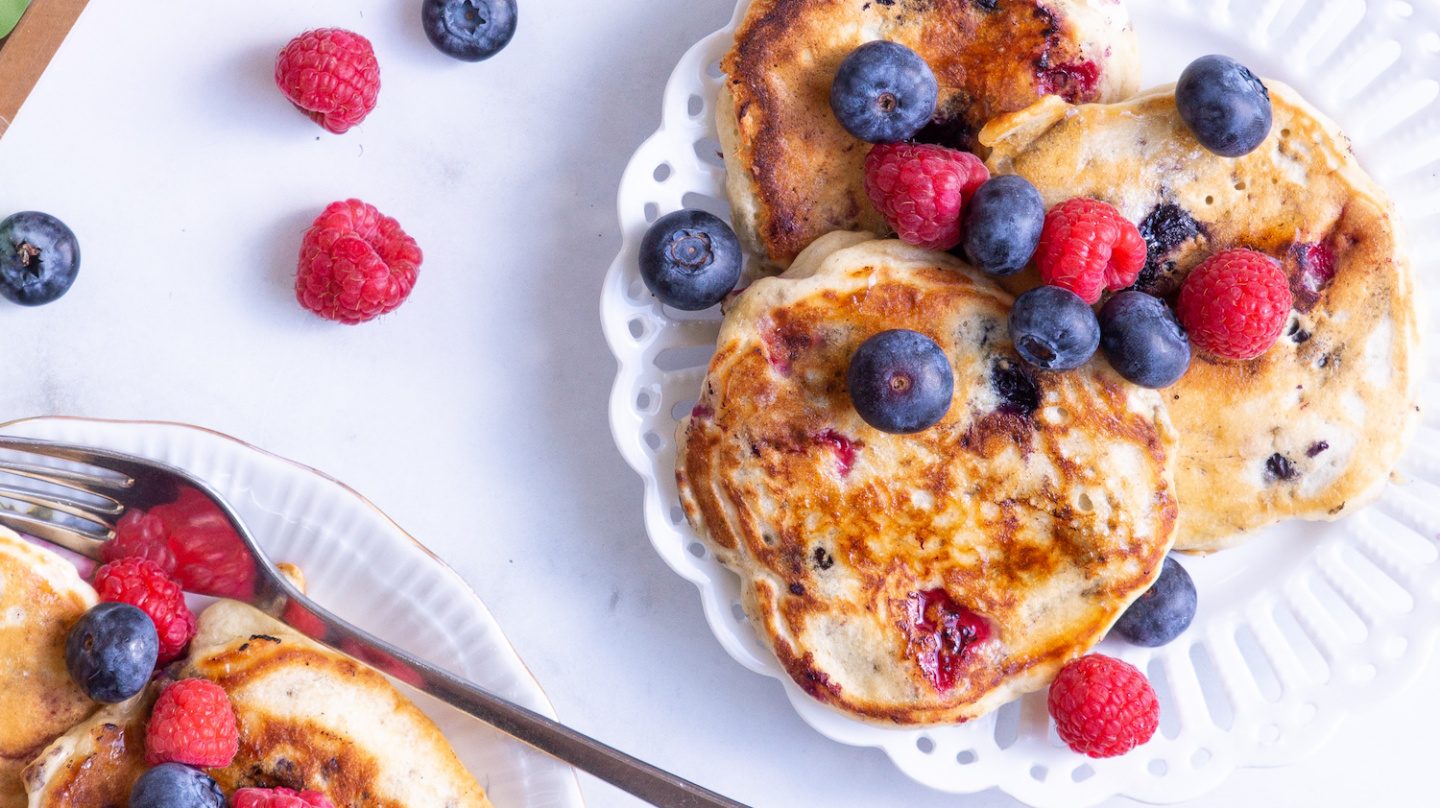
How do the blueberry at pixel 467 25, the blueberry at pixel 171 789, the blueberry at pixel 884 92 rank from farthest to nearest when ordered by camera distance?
the blueberry at pixel 467 25 → the blueberry at pixel 884 92 → the blueberry at pixel 171 789

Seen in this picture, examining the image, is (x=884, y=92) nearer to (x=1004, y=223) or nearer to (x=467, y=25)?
(x=1004, y=223)

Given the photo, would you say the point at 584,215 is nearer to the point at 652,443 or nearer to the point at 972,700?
the point at 652,443

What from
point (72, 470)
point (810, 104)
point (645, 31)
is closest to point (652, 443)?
point (810, 104)

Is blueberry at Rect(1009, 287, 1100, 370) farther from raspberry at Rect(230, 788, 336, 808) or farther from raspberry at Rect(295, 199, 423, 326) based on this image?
raspberry at Rect(230, 788, 336, 808)

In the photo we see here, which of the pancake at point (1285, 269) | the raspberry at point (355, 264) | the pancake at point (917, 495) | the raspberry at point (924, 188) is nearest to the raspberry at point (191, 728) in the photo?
the raspberry at point (355, 264)

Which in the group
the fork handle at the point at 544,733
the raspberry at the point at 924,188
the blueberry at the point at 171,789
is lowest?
the blueberry at the point at 171,789

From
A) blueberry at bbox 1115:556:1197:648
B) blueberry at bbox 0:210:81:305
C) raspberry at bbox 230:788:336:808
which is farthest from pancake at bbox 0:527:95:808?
blueberry at bbox 1115:556:1197:648

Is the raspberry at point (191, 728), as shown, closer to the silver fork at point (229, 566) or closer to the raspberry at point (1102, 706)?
the silver fork at point (229, 566)

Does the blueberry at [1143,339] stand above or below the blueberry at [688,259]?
above
